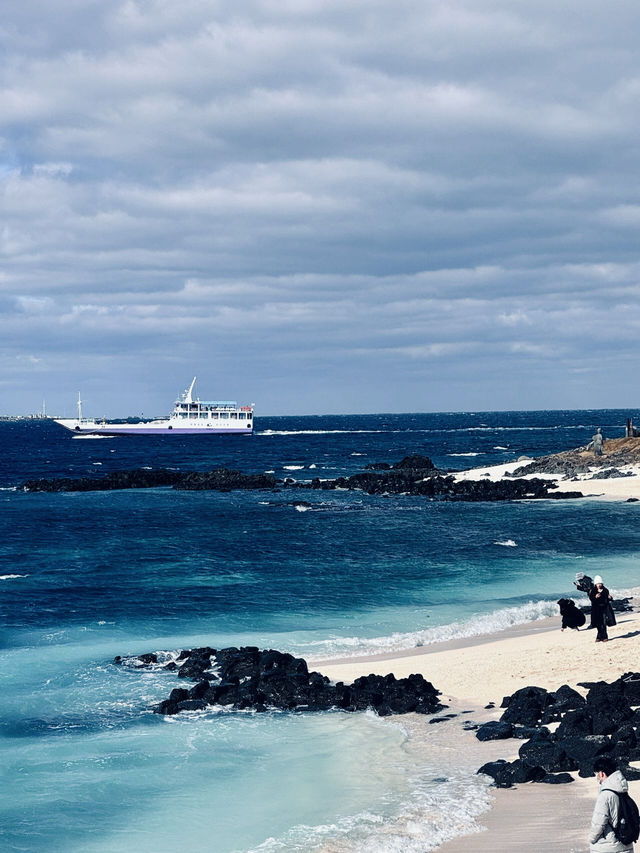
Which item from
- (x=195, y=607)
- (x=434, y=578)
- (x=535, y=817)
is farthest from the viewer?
(x=434, y=578)

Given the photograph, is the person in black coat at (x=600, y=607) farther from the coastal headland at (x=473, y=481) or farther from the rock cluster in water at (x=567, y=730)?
the coastal headland at (x=473, y=481)

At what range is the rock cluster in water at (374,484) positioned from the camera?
2488 inches

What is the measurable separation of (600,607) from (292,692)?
7.54 meters

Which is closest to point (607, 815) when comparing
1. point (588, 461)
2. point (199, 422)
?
point (588, 461)

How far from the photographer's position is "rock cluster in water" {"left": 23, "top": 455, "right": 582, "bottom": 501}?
6319cm

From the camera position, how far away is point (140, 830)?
42.9 ft

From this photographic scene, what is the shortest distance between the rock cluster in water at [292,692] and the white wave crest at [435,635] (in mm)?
2720

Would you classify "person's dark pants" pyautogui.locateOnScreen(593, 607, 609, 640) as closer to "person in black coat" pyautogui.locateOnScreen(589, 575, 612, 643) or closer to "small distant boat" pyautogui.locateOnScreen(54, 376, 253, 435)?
"person in black coat" pyautogui.locateOnScreen(589, 575, 612, 643)

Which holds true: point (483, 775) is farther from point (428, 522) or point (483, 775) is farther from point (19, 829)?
point (428, 522)

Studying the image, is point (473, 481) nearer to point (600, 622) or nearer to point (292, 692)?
point (600, 622)

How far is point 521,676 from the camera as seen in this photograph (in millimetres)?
18703

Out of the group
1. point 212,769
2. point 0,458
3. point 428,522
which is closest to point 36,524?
point 428,522

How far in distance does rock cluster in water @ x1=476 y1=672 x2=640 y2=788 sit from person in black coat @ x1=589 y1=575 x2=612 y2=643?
9.77ft

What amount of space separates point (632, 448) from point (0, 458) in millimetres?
91090
